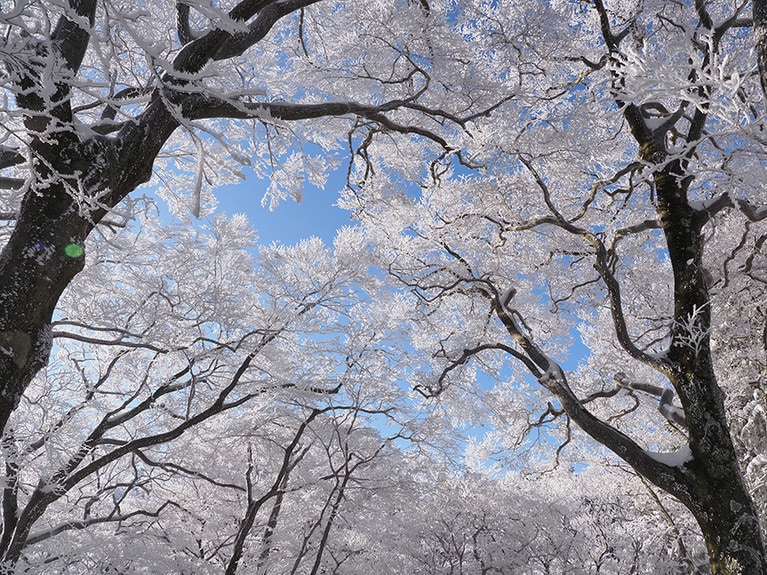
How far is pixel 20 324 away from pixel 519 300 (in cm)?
791

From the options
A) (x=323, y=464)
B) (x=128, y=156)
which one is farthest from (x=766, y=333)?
(x=323, y=464)

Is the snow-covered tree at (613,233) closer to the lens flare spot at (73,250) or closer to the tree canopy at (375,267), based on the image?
the tree canopy at (375,267)

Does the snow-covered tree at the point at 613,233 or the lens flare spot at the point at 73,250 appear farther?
the snow-covered tree at the point at 613,233

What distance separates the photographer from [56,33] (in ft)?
7.33

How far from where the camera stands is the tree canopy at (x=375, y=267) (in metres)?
2.10

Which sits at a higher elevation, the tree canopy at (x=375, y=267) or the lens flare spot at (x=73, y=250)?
the tree canopy at (x=375, y=267)

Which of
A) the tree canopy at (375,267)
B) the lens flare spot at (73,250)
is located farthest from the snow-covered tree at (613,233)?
the lens flare spot at (73,250)

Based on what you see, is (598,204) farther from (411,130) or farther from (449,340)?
(411,130)

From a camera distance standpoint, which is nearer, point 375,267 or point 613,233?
point 613,233

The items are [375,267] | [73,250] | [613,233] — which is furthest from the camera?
[375,267]

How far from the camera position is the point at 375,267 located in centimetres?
927

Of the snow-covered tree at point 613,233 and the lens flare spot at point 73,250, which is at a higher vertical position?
the snow-covered tree at point 613,233

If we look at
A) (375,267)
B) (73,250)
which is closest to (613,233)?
(375,267)

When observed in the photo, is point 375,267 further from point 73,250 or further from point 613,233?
point 73,250
